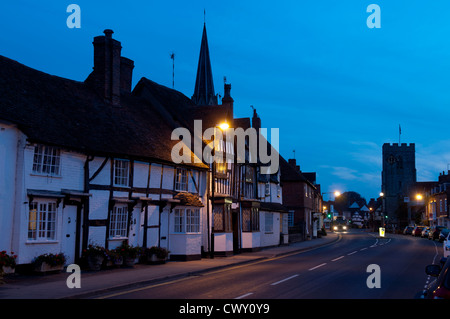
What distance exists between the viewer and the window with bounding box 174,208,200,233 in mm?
26953

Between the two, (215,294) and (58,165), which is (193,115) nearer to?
(58,165)

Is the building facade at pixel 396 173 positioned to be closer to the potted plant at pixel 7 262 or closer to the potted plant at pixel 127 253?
the potted plant at pixel 127 253

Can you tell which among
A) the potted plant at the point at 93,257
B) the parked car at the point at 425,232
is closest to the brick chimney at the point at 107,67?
the potted plant at the point at 93,257

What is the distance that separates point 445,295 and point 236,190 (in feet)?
88.5

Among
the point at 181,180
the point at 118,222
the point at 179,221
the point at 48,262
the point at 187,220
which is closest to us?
the point at 48,262

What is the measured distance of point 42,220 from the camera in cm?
1939

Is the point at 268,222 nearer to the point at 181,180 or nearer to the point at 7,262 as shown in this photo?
the point at 181,180

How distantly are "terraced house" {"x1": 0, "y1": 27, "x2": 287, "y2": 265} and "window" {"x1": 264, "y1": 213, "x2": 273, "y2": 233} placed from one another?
18.3 feet

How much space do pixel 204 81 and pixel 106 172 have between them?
Answer: 60496mm

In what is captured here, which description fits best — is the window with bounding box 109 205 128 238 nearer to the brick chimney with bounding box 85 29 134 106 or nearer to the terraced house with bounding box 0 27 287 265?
the terraced house with bounding box 0 27 287 265

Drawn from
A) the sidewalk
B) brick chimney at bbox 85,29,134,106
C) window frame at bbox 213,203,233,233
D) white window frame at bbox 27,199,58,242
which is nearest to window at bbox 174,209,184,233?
the sidewalk

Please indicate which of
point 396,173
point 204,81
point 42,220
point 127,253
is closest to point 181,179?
point 127,253

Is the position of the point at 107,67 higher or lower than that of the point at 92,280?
higher

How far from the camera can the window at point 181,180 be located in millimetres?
27375
